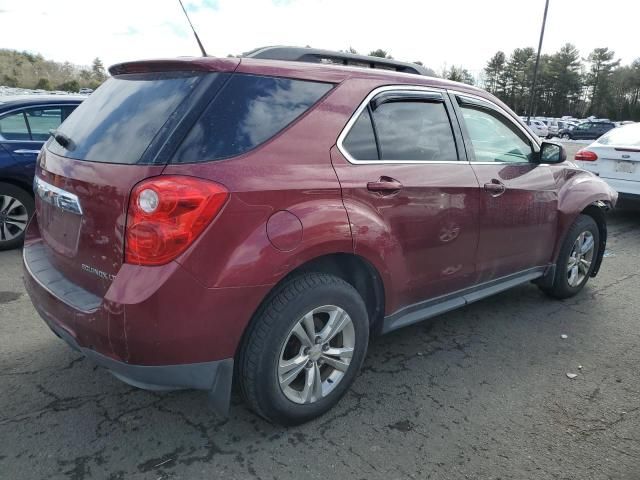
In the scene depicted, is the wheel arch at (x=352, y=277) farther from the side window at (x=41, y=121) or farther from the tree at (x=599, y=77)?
the tree at (x=599, y=77)

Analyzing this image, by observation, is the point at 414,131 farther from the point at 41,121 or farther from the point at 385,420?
the point at 41,121

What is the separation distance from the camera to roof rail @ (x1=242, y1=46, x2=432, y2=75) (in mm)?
2760

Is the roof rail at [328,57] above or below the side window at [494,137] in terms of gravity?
above

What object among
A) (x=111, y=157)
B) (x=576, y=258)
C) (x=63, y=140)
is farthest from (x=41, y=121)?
(x=576, y=258)

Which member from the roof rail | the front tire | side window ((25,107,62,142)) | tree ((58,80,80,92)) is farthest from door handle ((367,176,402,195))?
tree ((58,80,80,92))

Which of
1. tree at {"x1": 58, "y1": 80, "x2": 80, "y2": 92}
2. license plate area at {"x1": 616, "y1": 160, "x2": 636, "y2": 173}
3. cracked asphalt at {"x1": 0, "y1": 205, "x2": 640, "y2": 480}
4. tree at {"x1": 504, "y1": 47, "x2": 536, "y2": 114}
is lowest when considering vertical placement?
cracked asphalt at {"x1": 0, "y1": 205, "x2": 640, "y2": 480}

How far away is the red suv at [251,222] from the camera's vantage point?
81.2 inches

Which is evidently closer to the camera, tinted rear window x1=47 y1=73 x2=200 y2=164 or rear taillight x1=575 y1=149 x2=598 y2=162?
tinted rear window x1=47 y1=73 x2=200 y2=164

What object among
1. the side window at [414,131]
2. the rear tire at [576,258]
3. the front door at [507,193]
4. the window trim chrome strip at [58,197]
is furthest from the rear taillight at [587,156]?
the window trim chrome strip at [58,197]

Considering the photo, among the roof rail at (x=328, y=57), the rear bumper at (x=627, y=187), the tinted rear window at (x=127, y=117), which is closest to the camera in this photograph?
the tinted rear window at (x=127, y=117)

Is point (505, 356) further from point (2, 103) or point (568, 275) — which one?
point (2, 103)

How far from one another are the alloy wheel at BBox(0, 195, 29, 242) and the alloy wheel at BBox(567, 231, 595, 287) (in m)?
5.40

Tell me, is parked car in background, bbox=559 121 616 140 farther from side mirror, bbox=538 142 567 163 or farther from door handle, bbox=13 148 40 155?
door handle, bbox=13 148 40 155

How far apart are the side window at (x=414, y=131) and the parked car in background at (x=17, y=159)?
4243mm
